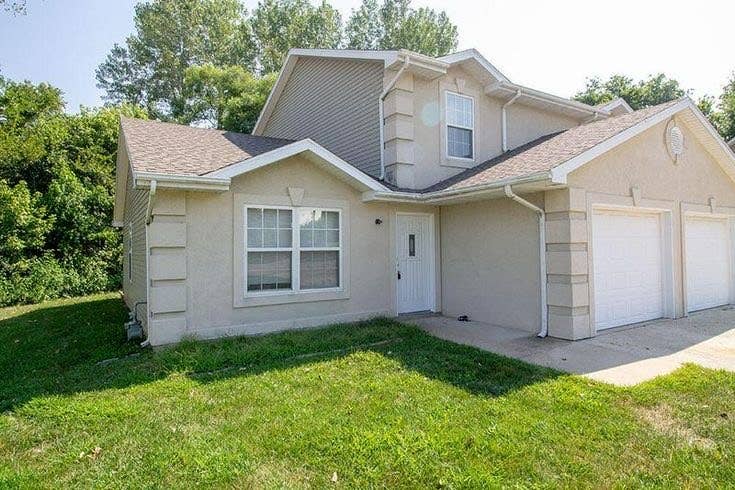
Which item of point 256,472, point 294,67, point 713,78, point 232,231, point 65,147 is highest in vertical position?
point 713,78

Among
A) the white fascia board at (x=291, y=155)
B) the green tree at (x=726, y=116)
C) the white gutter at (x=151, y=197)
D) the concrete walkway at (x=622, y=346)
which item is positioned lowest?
the concrete walkway at (x=622, y=346)

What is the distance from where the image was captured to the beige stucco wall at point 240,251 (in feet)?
24.1

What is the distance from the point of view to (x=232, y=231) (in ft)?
25.1

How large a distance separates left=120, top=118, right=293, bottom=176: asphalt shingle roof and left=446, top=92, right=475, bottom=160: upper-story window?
4.27 metres

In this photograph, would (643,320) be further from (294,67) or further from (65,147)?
(65,147)

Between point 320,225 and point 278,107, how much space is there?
801 cm

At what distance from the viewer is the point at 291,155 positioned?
7.91 m

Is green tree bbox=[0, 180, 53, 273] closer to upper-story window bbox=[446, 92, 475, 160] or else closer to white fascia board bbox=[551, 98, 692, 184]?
upper-story window bbox=[446, 92, 475, 160]

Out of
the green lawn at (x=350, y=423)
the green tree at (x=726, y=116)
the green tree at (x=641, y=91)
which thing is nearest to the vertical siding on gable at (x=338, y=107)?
the green lawn at (x=350, y=423)

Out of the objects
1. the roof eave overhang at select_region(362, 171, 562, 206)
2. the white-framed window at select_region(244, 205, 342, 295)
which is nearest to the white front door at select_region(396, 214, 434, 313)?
the roof eave overhang at select_region(362, 171, 562, 206)

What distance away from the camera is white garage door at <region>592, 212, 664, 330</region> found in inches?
320

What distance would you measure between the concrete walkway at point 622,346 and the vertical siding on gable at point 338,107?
182 inches

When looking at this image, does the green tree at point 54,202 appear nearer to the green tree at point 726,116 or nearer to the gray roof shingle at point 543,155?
the gray roof shingle at point 543,155

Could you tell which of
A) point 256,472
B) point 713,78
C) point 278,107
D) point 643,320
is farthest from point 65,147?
point 713,78
